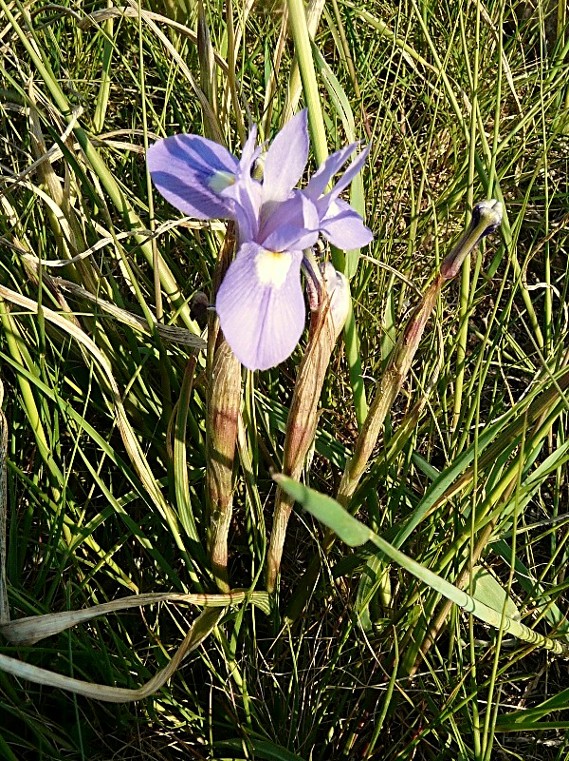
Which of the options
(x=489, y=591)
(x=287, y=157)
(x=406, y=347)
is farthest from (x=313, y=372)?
(x=489, y=591)

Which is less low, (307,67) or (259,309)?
(307,67)

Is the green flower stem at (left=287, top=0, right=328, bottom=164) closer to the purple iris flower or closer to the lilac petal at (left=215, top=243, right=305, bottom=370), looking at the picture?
the purple iris flower

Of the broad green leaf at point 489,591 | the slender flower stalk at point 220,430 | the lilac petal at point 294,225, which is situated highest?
the lilac petal at point 294,225

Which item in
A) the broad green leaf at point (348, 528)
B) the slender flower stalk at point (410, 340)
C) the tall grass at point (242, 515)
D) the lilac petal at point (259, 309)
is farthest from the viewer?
the tall grass at point (242, 515)

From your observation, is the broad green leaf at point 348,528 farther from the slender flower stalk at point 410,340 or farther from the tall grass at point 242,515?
the slender flower stalk at point 410,340

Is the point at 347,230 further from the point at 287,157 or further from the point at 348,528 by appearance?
the point at 348,528

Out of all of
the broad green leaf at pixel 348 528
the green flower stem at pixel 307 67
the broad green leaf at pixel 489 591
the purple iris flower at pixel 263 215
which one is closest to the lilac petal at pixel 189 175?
the purple iris flower at pixel 263 215
